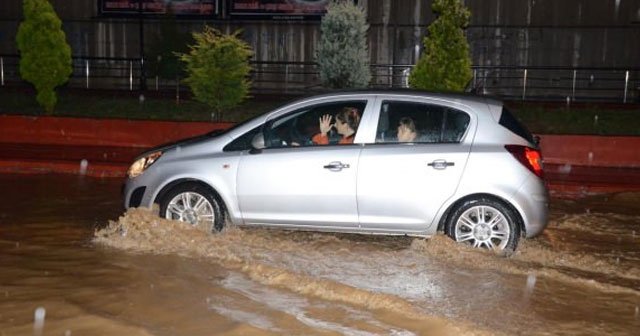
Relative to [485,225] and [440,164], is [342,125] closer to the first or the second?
[440,164]

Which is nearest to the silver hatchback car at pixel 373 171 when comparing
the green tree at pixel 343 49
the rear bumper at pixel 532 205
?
the rear bumper at pixel 532 205

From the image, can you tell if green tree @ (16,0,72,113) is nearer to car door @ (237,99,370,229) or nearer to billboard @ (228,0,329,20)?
billboard @ (228,0,329,20)

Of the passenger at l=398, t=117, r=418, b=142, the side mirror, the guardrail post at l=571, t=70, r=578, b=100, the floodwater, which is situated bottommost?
the floodwater

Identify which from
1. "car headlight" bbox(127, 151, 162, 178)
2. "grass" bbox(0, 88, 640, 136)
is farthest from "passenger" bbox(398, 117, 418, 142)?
"grass" bbox(0, 88, 640, 136)

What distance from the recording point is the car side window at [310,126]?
775cm

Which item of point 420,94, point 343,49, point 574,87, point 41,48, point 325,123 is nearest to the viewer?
point 420,94

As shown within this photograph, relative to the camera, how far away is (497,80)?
24.7 metres

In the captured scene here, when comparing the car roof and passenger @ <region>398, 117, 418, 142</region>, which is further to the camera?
the car roof

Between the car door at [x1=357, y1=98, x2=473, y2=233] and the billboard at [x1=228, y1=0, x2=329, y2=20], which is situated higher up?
the billboard at [x1=228, y1=0, x2=329, y2=20]

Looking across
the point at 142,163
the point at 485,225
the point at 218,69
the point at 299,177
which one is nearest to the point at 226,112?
the point at 218,69

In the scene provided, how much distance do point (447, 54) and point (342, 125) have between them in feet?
25.5

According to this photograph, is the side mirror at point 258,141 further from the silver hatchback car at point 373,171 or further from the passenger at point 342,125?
the passenger at point 342,125

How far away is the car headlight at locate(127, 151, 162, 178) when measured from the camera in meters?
8.08

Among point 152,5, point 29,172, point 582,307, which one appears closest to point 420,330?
point 582,307
